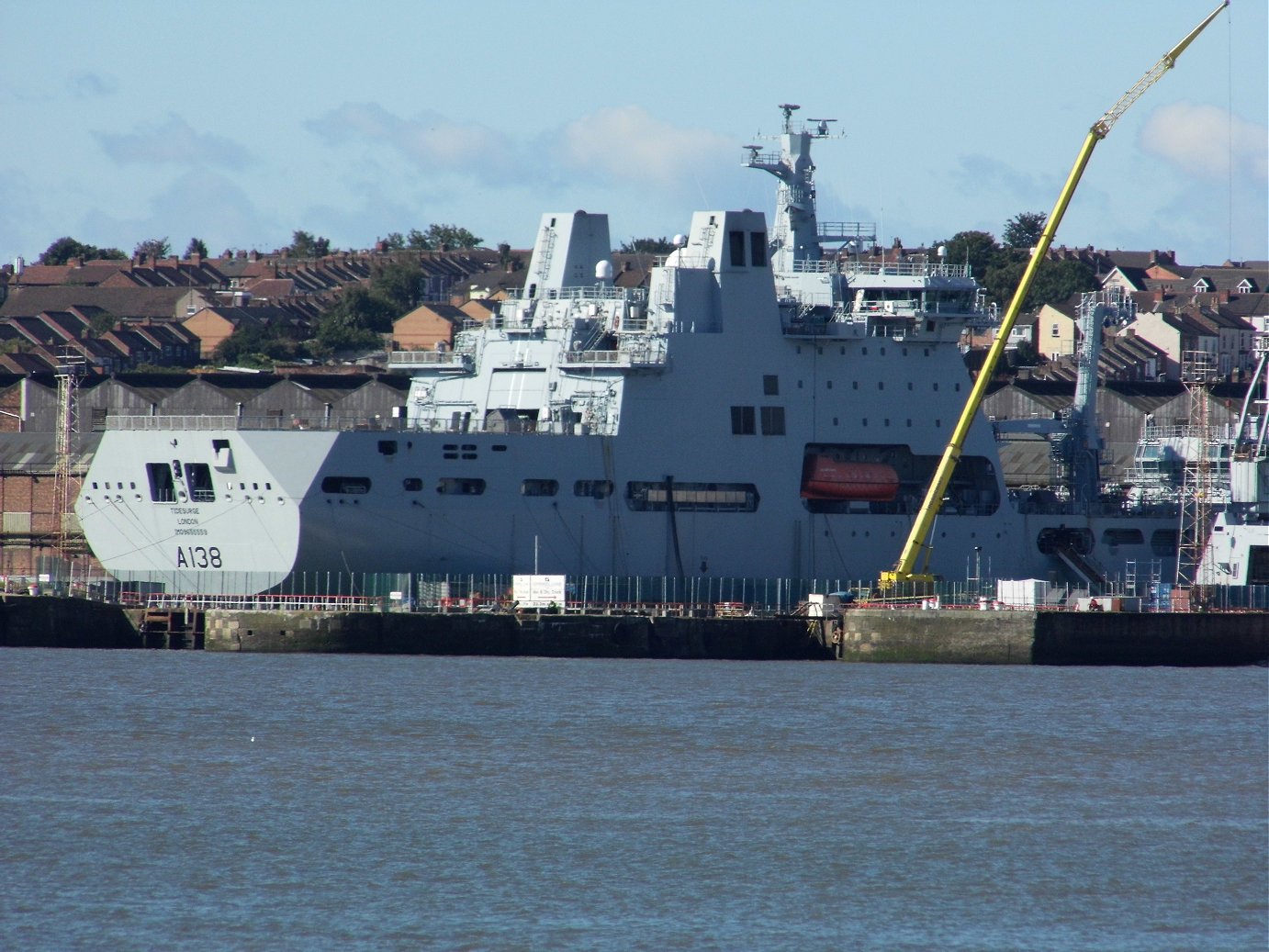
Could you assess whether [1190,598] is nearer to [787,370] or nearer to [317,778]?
[787,370]

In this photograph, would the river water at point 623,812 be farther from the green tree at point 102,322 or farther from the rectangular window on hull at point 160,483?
the green tree at point 102,322

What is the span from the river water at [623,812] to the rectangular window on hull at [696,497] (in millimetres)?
7579

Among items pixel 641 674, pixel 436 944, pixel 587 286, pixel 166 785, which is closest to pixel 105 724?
pixel 166 785

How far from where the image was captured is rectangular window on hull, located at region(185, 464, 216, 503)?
49094mm

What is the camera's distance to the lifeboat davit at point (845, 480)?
53.0 metres

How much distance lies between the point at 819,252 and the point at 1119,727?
20.7 metres

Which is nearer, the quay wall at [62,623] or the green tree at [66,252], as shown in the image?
the quay wall at [62,623]

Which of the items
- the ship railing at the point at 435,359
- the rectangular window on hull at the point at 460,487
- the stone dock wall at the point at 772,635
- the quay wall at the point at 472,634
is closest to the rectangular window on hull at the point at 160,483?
the stone dock wall at the point at 772,635

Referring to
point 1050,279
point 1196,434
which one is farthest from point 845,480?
point 1050,279

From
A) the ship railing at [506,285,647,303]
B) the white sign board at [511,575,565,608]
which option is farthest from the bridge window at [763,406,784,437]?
the white sign board at [511,575,565,608]

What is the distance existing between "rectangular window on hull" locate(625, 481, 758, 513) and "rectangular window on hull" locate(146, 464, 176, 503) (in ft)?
32.4

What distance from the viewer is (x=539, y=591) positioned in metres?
48.5

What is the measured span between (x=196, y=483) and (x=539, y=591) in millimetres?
7682

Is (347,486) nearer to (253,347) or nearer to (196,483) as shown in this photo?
(196,483)
